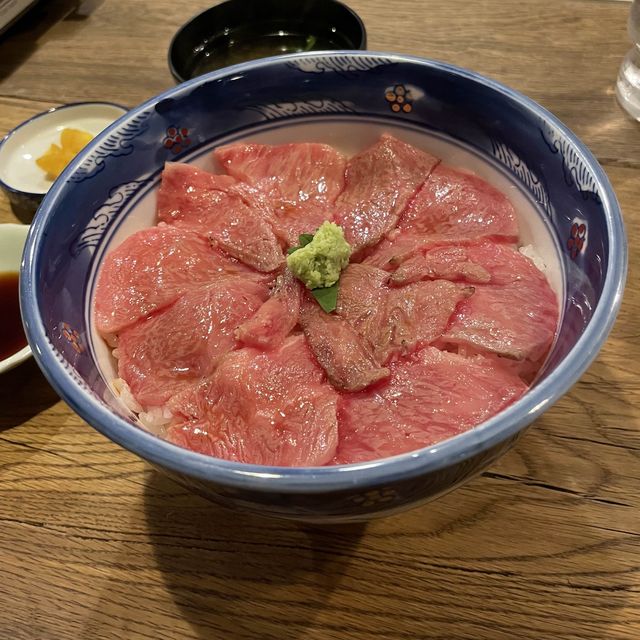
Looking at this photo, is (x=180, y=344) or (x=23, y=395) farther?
(x=23, y=395)

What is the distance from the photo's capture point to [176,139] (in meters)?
1.73

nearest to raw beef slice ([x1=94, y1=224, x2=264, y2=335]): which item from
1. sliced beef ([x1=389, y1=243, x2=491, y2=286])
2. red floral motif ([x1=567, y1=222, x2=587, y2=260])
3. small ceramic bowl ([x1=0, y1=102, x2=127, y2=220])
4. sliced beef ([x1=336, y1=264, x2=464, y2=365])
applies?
sliced beef ([x1=336, y1=264, x2=464, y2=365])

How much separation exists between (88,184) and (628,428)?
5.05 feet

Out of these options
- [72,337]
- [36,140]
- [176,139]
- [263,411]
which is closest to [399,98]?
[176,139]

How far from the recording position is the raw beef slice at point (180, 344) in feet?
4.72

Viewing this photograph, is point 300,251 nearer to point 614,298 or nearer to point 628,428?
point 614,298

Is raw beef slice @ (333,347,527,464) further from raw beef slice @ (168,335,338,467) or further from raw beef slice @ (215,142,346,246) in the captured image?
raw beef slice @ (215,142,346,246)

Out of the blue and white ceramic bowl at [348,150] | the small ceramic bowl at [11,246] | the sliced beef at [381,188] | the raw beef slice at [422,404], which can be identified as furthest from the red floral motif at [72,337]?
the small ceramic bowl at [11,246]

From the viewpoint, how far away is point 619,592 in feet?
4.23

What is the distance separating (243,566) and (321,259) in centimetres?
75

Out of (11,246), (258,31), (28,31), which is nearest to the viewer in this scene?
(11,246)

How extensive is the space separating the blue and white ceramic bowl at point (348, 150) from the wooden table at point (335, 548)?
1.08 ft

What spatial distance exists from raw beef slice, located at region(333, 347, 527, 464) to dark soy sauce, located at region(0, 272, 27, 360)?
1.21 m

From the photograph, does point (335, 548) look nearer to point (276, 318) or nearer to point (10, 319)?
point (276, 318)
